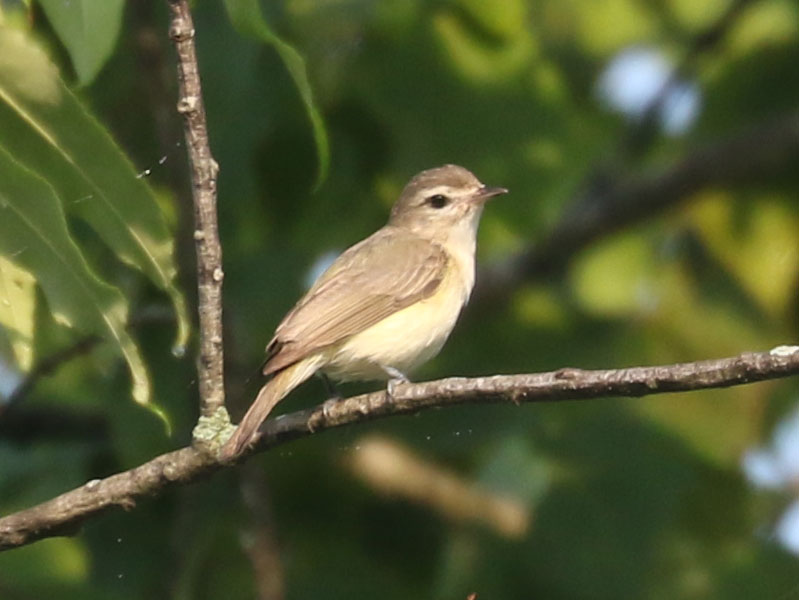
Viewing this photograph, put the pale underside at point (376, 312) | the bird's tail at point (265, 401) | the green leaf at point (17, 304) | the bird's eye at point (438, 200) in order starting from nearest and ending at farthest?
the green leaf at point (17, 304), the bird's tail at point (265, 401), the pale underside at point (376, 312), the bird's eye at point (438, 200)

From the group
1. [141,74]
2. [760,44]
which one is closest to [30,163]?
[141,74]

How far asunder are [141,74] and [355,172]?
1.15m

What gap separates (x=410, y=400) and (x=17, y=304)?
2.77 ft

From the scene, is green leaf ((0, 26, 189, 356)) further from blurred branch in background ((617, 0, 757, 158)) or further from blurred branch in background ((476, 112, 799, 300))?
blurred branch in background ((617, 0, 757, 158))

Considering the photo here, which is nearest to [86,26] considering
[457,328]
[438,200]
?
[438,200]

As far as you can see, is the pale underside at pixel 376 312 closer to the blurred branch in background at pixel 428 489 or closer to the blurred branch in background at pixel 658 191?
the blurred branch in background at pixel 428 489

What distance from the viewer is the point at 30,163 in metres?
3.07

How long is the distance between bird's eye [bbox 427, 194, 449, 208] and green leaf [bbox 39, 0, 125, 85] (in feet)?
11.2

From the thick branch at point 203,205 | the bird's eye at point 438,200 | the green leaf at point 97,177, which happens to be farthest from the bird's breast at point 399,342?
the green leaf at point 97,177

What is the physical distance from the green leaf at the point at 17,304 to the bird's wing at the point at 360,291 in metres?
1.33

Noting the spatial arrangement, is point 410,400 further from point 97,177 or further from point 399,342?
point 399,342

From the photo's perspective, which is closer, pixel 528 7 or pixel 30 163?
pixel 30 163

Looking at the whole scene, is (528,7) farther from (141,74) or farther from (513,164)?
(141,74)

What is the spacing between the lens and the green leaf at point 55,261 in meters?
2.88
